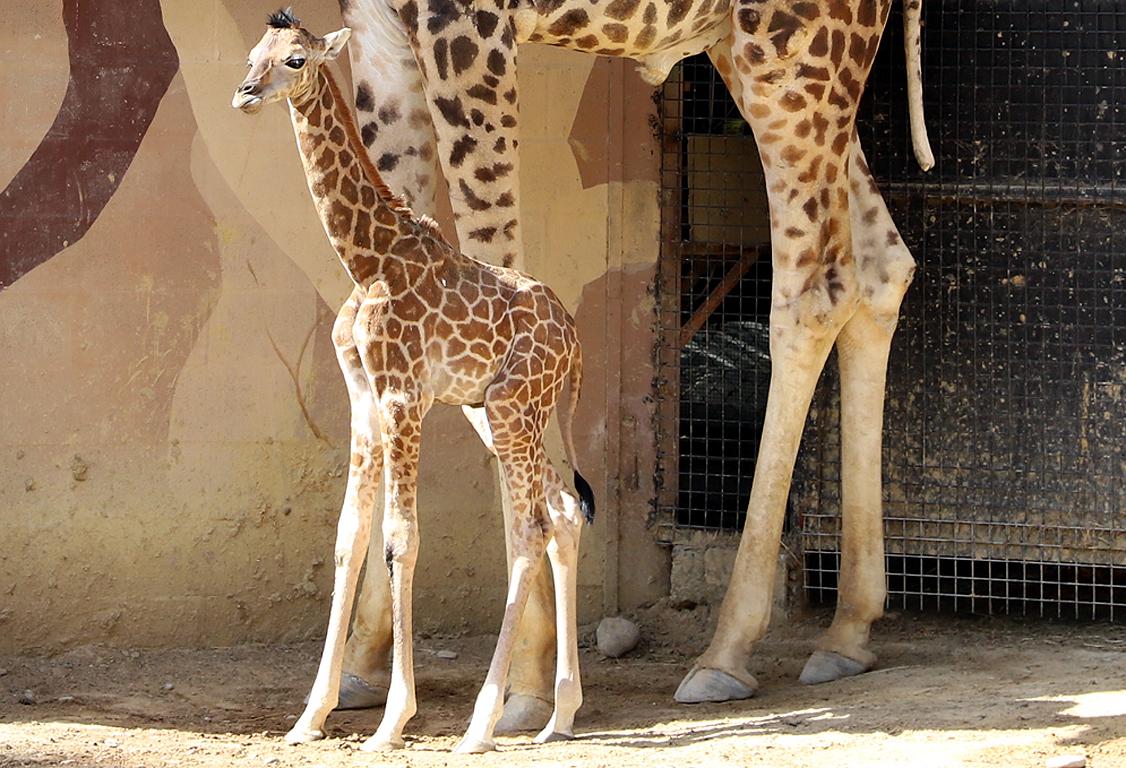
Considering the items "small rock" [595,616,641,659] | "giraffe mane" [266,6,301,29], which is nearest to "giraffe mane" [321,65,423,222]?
"giraffe mane" [266,6,301,29]

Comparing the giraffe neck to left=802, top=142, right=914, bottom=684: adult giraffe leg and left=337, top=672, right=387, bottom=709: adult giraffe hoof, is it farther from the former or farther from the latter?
left=802, top=142, right=914, bottom=684: adult giraffe leg

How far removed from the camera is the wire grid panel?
20.0 feet

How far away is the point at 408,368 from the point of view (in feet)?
14.7

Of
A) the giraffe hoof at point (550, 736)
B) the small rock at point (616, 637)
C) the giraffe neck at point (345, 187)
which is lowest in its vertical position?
the giraffe hoof at point (550, 736)

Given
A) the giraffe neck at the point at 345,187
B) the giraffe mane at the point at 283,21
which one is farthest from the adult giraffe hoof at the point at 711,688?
the giraffe mane at the point at 283,21

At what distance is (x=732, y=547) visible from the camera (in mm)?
6305

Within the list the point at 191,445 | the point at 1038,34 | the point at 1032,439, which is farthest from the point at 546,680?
the point at 1038,34

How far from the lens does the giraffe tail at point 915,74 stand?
5660mm

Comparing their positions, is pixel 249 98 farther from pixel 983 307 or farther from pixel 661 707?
pixel 983 307

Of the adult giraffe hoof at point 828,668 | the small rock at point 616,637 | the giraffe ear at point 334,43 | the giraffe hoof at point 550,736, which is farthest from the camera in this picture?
the small rock at point 616,637

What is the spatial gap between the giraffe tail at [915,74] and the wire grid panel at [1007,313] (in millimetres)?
527

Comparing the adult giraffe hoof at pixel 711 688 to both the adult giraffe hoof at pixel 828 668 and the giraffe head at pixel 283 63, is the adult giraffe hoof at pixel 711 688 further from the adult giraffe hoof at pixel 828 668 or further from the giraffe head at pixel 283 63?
the giraffe head at pixel 283 63

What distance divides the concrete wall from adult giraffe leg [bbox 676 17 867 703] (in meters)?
0.89

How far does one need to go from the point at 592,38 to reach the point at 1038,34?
6.36 feet
